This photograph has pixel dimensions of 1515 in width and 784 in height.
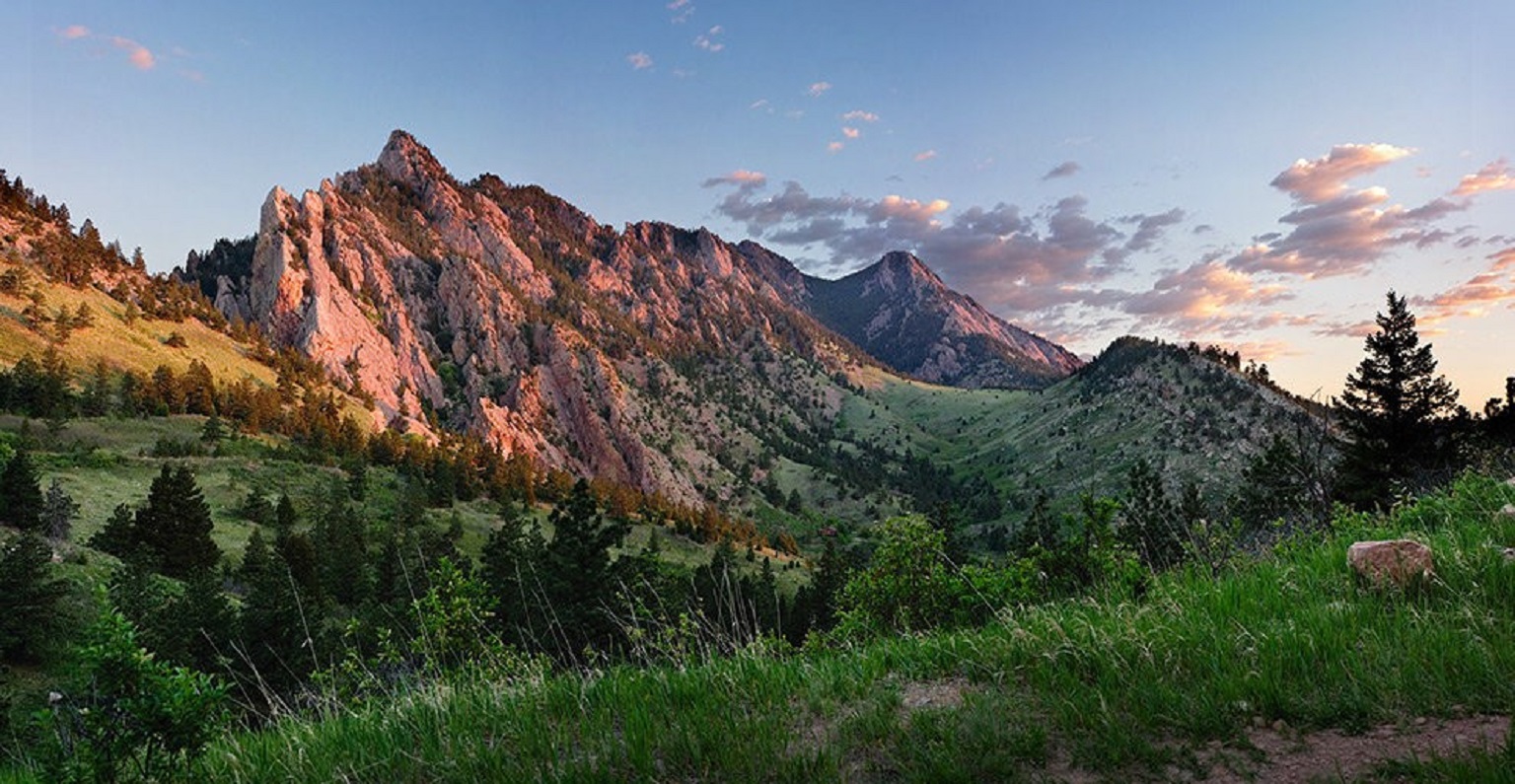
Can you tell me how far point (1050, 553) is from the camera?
17203 millimetres

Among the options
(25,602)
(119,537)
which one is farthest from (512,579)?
(119,537)

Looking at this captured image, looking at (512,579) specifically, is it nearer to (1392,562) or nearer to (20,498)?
(1392,562)

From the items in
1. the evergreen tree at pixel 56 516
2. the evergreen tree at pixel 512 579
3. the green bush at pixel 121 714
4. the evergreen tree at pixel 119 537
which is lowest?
the evergreen tree at pixel 512 579

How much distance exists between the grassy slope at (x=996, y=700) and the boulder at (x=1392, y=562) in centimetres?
15

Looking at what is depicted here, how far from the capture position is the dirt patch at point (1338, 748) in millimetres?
3684

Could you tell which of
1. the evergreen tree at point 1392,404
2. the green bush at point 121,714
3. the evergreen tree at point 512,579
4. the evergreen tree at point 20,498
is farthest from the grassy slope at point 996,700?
the evergreen tree at point 20,498

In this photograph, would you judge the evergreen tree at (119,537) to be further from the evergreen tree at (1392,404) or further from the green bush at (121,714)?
the evergreen tree at (1392,404)

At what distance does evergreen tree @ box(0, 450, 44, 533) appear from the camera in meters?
43.1

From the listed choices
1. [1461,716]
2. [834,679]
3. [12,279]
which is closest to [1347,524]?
[1461,716]

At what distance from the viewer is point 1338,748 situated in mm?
3924

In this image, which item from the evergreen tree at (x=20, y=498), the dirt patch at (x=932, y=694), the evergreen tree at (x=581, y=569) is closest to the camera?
the dirt patch at (x=932, y=694)

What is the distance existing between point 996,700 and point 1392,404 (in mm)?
50203

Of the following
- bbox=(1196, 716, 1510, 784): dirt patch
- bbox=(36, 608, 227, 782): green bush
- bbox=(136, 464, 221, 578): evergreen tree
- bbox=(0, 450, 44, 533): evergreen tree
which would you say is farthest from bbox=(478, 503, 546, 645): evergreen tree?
bbox=(1196, 716, 1510, 784): dirt patch

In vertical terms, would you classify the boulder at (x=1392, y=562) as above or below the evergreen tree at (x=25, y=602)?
above
